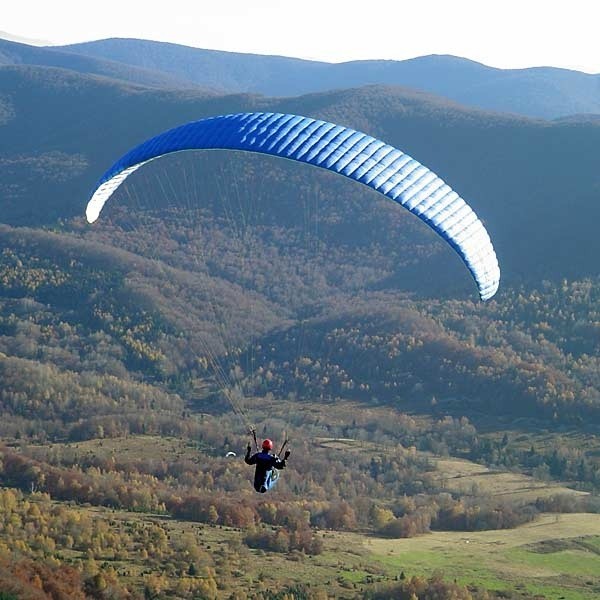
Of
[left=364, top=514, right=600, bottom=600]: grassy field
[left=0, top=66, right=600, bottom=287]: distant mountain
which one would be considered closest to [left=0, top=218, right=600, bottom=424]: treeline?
[left=0, top=66, right=600, bottom=287]: distant mountain

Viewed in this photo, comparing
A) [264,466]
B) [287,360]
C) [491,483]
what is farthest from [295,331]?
[264,466]

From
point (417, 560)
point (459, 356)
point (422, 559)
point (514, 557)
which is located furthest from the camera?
point (459, 356)

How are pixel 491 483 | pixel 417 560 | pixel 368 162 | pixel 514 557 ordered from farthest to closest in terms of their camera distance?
1. pixel 491 483
2. pixel 514 557
3. pixel 417 560
4. pixel 368 162

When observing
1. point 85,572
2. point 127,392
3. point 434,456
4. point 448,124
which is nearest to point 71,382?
point 127,392

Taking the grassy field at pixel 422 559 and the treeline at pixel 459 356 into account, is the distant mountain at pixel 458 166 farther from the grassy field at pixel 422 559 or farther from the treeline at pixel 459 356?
the grassy field at pixel 422 559

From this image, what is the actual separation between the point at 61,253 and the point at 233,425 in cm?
4876

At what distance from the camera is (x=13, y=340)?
10244 centimetres

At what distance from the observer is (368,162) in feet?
93.6

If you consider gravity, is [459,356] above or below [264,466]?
below

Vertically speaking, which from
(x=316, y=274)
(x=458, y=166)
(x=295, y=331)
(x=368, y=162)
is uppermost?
(x=458, y=166)

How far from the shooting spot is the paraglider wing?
28078mm

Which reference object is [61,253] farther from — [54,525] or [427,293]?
[54,525]

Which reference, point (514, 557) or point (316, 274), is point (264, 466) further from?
point (316, 274)

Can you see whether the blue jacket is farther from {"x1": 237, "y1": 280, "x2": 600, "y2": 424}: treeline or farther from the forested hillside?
{"x1": 237, "y1": 280, "x2": 600, "y2": 424}: treeline
